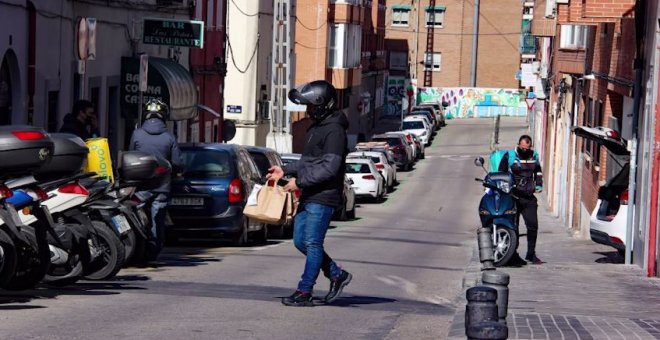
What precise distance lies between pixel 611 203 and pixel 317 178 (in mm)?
9324

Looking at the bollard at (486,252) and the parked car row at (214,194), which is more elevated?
the bollard at (486,252)

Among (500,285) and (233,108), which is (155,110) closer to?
(500,285)

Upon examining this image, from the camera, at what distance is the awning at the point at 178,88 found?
108 ft

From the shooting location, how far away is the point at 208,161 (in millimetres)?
20953

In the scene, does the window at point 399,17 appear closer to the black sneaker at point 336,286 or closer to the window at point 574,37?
the window at point 574,37

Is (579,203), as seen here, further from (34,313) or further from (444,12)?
(444,12)

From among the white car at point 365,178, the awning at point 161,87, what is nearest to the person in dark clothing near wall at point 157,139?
the awning at point 161,87

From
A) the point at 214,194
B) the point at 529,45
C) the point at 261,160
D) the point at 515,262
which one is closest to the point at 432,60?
the point at 529,45

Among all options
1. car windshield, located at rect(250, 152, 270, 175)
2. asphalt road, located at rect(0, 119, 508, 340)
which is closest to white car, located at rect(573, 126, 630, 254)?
asphalt road, located at rect(0, 119, 508, 340)

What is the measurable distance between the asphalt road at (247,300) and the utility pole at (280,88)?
23.0 m

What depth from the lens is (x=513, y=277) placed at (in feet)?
53.6

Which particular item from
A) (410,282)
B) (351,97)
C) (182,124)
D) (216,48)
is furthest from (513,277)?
(351,97)

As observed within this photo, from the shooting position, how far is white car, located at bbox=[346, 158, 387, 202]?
44.4 m

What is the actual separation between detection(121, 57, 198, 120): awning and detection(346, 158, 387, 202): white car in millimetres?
9542
